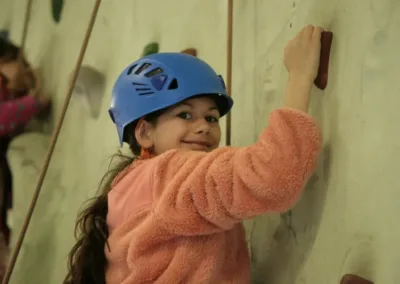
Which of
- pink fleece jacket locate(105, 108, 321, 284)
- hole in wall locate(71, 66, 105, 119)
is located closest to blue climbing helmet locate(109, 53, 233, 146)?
pink fleece jacket locate(105, 108, 321, 284)

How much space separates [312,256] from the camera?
2.60 feet

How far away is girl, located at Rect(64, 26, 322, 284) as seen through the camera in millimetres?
698

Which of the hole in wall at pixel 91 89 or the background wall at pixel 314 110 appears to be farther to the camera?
the hole in wall at pixel 91 89

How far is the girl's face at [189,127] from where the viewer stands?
0.87 meters

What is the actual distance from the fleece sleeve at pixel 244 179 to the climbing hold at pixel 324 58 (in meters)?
0.10

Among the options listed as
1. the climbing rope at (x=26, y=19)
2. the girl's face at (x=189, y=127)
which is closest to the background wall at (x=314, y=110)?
the girl's face at (x=189, y=127)

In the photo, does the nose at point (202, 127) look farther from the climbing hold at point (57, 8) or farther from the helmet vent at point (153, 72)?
the climbing hold at point (57, 8)

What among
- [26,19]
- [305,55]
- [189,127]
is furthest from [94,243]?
[26,19]

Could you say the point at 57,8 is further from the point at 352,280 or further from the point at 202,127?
the point at 352,280

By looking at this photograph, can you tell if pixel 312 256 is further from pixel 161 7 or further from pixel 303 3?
pixel 161 7

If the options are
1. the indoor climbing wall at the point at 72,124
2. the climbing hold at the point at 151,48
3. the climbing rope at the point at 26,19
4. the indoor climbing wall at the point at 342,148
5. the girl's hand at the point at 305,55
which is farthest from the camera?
the climbing rope at the point at 26,19

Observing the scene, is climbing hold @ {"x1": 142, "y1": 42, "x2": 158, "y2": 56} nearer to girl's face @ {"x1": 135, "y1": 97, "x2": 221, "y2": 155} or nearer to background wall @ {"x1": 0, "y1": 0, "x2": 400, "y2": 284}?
background wall @ {"x1": 0, "y1": 0, "x2": 400, "y2": 284}

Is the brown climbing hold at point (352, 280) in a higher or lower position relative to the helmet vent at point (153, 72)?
lower

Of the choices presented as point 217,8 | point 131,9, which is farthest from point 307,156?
point 131,9
